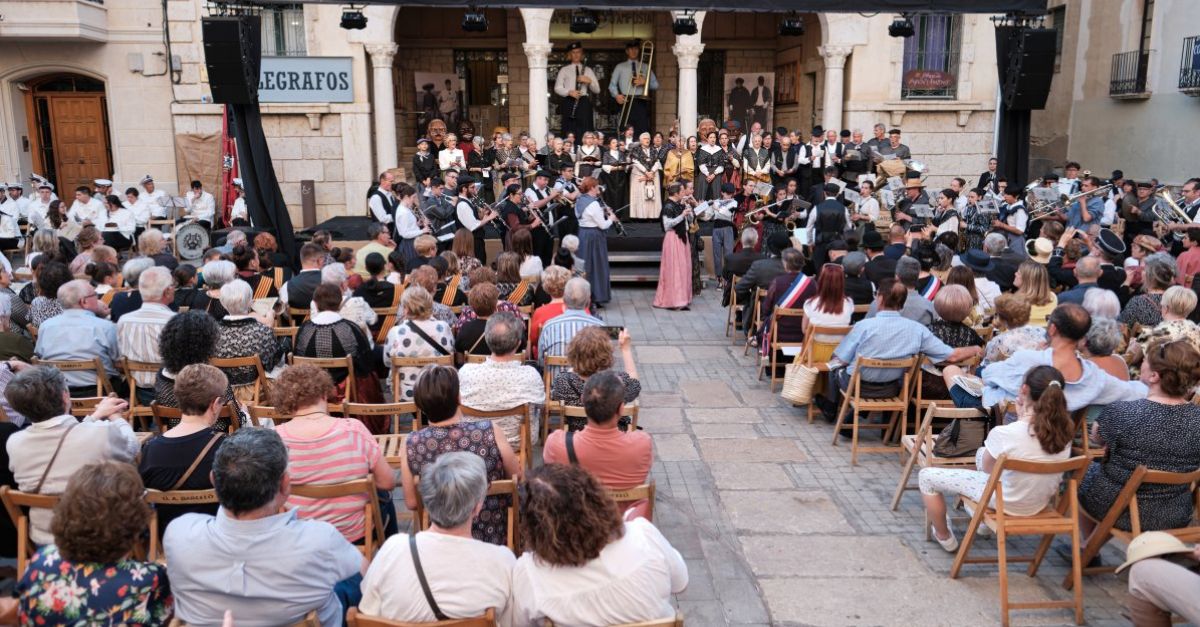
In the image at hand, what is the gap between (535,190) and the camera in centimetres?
1161

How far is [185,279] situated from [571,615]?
4.97 metres

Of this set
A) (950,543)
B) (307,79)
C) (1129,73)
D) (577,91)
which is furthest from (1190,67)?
(307,79)

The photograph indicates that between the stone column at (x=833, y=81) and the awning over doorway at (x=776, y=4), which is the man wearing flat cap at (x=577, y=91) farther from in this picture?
the awning over doorway at (x=776, y=4)

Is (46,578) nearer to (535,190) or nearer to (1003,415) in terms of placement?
(1003,415)

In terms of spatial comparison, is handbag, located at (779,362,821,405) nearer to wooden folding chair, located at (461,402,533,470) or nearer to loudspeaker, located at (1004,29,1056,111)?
wooden folding chair, located at (461,402,533,470)

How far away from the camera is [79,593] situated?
250 cm

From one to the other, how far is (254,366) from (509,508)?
7.44 ft

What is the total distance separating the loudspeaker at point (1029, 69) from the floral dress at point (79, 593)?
1073 cm

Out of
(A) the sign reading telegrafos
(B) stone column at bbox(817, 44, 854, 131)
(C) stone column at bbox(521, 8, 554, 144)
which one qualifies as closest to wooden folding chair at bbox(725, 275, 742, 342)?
(C) stone column at bbox(521, 8, 554, 144)

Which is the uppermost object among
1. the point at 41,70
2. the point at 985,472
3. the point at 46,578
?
the point at 41,70

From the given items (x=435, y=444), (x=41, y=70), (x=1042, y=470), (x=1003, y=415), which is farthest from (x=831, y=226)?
(x=41, y=70)

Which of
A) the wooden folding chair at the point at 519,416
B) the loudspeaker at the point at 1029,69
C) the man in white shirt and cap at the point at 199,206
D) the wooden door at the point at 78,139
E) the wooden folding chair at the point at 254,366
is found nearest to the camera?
the wooden folding chair at the point at 519,416

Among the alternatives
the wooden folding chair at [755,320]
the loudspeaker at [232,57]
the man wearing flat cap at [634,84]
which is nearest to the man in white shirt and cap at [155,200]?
the loudspeaker at [232,57]

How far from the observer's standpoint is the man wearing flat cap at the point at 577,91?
1612cm
